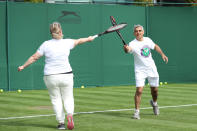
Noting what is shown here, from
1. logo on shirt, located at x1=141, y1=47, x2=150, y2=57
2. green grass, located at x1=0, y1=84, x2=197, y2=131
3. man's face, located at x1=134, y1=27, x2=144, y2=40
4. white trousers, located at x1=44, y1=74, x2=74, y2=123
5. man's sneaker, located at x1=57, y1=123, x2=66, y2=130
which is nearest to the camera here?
white trousers, located at x1=44, y1=74, x2=74, y2=123

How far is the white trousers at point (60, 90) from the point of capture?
8709mm

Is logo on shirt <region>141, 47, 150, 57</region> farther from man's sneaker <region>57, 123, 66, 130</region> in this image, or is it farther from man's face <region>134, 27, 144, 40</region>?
man's sneaker <region>57, 123, 66, 130</region>

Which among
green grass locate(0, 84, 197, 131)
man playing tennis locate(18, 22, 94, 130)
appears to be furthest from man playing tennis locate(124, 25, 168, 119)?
man playing tennis locate(18, 22, 94, 130)

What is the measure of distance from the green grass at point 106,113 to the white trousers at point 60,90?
36 cm

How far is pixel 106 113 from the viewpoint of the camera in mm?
11031

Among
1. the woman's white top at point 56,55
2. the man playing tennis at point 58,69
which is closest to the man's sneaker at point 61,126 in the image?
the man playing tennis at point 58,69

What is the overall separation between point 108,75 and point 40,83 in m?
2.80

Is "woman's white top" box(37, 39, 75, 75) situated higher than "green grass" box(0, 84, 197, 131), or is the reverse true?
"woman's white top" box(37, 39, 75, 75)

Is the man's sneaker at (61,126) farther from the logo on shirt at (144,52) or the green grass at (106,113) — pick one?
the logo on shirt at (144,52)

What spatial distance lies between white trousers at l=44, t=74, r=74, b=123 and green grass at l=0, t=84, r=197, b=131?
0.36 m

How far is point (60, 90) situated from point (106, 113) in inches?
94.3

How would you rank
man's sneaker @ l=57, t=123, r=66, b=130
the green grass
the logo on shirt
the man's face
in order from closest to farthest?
man's sneaker @ l=57, t=123, r=66, b=130 → the green grass → the man's face → the logo on shirt

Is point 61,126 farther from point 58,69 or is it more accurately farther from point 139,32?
point 139,32

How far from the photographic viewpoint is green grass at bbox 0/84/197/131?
9.06m
